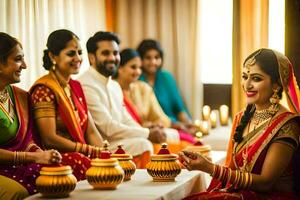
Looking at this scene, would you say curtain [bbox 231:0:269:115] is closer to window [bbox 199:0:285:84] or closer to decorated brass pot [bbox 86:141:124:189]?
window [bbox 199:0:285:84]

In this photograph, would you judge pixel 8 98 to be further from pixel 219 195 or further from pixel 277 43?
pixel 277 43

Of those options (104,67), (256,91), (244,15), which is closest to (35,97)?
(104,67)

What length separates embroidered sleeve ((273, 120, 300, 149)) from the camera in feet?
10.5

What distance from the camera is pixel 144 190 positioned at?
10.3 ft

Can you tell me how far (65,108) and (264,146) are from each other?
1.61 m

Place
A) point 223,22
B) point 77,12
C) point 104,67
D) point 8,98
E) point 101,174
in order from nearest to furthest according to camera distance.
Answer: point 101,174
point 8,98
point 104,67
point 77,12
point 223,22

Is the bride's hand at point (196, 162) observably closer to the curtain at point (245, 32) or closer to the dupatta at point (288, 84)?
the dupatta at point (288, 84)

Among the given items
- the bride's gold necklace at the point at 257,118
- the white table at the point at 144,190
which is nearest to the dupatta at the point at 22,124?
the white table at the point at 144,190

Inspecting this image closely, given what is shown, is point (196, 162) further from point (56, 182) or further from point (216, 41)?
point (216, 41)

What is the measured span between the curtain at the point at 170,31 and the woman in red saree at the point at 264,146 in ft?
13.9

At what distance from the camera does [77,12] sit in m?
6.52

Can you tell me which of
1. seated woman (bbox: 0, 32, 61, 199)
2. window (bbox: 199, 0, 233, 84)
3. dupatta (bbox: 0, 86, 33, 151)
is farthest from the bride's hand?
window (bbox: 199, 0, 233, 84)

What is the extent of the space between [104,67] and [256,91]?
7.57ft

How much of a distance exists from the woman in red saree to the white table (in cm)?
14
